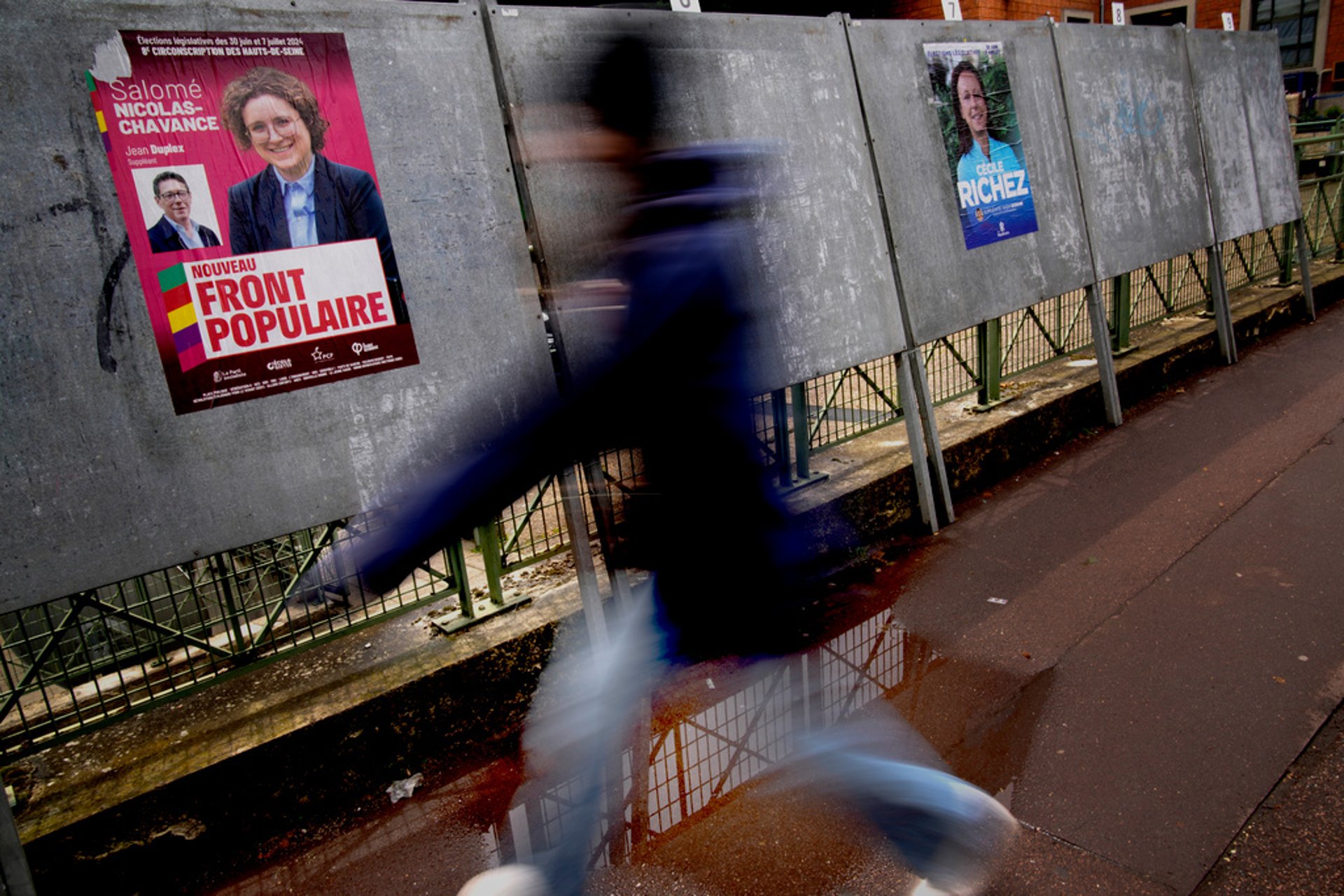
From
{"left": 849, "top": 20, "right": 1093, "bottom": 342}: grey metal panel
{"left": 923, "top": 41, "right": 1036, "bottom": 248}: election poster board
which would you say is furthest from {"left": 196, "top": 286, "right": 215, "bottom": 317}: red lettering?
{"left": 923, "top": 41, "right": 1036, "bottom": 248}: election poster board

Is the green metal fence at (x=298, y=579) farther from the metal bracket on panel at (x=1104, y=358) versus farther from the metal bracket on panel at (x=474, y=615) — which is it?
the metal bracket on panel at (x=1104, y=358)

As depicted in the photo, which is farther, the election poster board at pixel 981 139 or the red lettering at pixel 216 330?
the election poster board at pixel 981 139

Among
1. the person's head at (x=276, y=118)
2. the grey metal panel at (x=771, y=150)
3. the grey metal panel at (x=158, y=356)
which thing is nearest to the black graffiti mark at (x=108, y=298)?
the grey metal panel at (x=158, y=356)

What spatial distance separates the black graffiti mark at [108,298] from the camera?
8.99ft

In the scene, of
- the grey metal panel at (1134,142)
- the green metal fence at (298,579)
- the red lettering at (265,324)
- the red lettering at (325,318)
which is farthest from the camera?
the grey metal panel at (1134,142)

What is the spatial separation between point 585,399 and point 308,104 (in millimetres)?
1489

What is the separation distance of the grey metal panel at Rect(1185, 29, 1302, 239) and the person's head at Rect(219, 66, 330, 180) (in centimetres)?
766

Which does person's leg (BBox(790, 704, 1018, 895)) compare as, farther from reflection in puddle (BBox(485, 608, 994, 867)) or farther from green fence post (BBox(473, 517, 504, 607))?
green fence post (BBox(473, 517, 504, 607))

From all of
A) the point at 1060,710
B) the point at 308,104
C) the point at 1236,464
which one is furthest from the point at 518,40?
the point at 1236,464

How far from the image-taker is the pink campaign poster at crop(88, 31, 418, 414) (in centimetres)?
277

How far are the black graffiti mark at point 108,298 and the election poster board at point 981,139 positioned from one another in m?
4.41

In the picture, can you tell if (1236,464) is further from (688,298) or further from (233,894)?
(233,894)

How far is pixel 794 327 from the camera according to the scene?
4508 mm

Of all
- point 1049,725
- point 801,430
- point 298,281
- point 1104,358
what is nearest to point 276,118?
point 298,281
